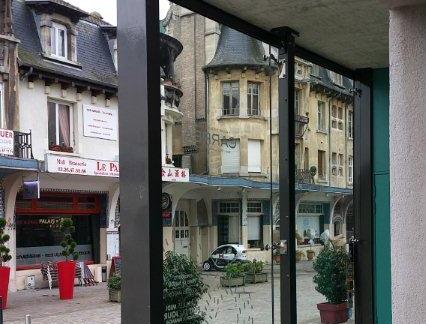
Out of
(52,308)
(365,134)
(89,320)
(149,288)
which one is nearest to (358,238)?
(365,134)

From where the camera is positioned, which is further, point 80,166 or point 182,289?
point 80,166

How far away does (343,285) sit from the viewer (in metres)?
8.39

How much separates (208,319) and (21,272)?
13.5 m

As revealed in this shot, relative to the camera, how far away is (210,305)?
543 cm

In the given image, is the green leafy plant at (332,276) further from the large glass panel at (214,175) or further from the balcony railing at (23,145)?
the balcony railing at (23,145)

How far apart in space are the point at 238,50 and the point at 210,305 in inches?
136

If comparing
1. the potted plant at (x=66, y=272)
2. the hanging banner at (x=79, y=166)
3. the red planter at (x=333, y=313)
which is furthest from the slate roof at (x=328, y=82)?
the hanging banner at (x=79, y=166)

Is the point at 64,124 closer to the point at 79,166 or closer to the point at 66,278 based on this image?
the point at 79,166

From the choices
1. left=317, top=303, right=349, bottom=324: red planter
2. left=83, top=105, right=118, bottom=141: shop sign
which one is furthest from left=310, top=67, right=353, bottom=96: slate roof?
left=83, top=105, right=118, bottom=141: shop sign

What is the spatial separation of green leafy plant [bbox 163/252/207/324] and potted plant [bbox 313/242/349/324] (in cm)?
358

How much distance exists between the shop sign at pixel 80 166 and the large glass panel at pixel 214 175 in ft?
17.6

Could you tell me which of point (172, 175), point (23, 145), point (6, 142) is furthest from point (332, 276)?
point (23, 145)

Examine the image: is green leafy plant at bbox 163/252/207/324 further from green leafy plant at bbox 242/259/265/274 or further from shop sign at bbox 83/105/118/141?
shop sign at bbox 83/105/118/141

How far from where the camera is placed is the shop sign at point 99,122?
19297 mm
